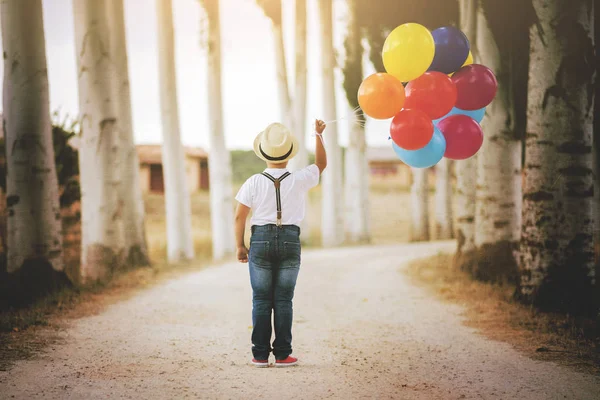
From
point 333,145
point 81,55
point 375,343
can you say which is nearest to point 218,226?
point 333,145

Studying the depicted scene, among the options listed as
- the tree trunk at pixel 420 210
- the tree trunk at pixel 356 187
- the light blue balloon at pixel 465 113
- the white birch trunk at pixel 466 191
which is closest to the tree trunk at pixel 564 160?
the light blue balloon at pixel 465 113

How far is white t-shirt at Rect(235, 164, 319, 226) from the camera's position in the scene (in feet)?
14.1

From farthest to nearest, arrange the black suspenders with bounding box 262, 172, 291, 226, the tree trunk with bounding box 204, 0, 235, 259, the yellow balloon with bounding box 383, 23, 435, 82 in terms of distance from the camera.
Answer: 1. the tree trunk with bounding box 204, 0, 235, 259
2. the yellow balloon with bounding box 383, 23, 435, 82
3. the black suspenders with bounding box 262, 172, 291, 226

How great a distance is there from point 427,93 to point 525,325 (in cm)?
255

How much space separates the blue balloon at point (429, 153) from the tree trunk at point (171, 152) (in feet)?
25.5

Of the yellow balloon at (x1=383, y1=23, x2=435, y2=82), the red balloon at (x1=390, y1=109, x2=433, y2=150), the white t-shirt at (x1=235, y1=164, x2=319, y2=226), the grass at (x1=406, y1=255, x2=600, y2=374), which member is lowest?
the grass at (x1=406, y1=255, x2=600, y2=374)

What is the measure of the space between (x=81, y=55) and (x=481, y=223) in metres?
6.93

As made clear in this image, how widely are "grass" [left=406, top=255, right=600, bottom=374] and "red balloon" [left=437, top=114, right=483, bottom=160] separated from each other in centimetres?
181

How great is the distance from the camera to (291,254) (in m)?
4.34

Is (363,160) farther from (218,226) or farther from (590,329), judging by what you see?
(590,329)

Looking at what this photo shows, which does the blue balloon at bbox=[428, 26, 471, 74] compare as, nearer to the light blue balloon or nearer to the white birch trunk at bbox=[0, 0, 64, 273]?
the light blue balloon

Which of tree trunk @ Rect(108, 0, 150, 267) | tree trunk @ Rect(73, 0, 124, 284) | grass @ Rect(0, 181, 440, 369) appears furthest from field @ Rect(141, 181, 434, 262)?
tree trunk @ Rect(73, 0, 124, 284)

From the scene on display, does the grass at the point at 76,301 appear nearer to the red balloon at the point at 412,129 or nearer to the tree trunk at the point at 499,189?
the red balloon at the point at 412,129

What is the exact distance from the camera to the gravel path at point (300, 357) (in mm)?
3805
